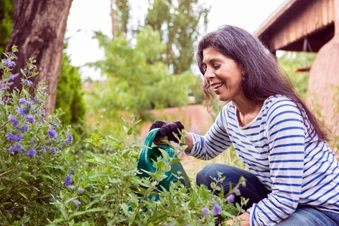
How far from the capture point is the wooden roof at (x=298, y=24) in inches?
201

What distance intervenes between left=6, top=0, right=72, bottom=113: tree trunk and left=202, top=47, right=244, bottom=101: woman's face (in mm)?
1751

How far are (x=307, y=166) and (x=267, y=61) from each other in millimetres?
483

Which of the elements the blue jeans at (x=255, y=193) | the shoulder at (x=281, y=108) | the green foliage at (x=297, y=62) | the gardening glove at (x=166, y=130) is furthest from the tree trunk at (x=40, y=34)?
the green foliage at (x=297, y=62)

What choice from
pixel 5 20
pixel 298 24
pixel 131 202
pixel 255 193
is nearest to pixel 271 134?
pixel 255 193

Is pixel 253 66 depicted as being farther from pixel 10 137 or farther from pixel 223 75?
pixel 10 137

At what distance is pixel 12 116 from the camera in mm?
1516

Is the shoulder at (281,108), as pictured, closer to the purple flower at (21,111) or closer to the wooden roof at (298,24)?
the purple flower at (21,111)

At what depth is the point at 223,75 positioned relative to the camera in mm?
2041

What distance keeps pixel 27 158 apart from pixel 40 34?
2.10m

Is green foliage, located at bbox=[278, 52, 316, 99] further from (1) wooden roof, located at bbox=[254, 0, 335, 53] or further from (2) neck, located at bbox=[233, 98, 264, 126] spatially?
(2) neck, located at bbox=[233, 98, 264, 126]

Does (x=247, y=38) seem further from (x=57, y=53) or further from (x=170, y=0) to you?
(x=170, y=0)

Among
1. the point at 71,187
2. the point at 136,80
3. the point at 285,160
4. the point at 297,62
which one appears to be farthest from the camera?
the point at 297,62

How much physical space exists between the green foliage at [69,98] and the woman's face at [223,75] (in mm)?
3420

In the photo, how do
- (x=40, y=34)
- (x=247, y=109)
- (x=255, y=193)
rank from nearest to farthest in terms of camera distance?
(x=247, y=109) → (x=255, y=193) → (x=40, y=34)
